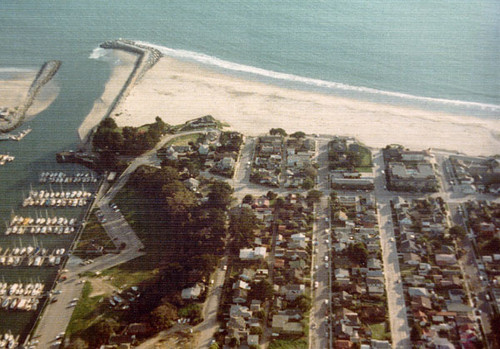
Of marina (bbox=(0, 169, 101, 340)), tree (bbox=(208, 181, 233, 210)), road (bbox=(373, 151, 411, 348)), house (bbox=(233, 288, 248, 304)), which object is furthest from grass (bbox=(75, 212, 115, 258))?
road (bbox=(373, 151, 411, 348))

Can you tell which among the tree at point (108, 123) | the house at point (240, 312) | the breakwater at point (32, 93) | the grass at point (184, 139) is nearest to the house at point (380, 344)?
the house at point (240, 312)

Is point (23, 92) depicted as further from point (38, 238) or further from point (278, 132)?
point (278, 132)

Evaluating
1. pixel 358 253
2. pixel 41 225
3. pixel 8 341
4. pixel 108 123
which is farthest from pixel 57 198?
pixel 358 253

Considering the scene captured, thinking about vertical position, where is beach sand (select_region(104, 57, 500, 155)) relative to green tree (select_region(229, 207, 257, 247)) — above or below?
above

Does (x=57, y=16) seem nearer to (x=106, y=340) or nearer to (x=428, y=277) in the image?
(x=106, y=340)

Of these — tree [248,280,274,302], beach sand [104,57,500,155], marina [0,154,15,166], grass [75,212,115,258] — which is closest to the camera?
tree [248,280,274,302]

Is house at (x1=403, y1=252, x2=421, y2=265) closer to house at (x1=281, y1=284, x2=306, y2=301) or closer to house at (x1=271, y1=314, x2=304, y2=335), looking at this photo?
house at (x1=281, y1=284, x2=306, y2=301)

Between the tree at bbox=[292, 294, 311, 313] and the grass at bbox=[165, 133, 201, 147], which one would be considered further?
the grass at bbox=[165, 133, 201, 147]
